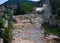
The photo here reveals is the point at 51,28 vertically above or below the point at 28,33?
above

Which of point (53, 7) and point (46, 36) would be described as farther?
point (53, 7)

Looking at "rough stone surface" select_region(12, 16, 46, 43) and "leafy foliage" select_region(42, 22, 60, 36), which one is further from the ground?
"leafy foliage" select_region(42, 22, 60, 36)

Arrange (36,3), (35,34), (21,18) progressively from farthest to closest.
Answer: (36,3), (21,18), (35,34)

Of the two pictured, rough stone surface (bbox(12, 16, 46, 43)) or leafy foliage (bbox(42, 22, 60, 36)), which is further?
leafy foliage (bbox(42, 22, 60, 36))

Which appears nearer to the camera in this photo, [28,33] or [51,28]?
[28,33]

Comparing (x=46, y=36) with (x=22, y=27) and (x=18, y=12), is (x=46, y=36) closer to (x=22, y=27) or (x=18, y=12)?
(x=22, y=27)

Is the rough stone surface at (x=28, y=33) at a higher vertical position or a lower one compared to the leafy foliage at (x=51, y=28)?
lower

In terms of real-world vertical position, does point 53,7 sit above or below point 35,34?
above

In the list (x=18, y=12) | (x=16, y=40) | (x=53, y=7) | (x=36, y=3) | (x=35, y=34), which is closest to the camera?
(x=16, y=40)

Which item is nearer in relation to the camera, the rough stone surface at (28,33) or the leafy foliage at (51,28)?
the rough stone surface at (28,33)

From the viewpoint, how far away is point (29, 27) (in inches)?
423

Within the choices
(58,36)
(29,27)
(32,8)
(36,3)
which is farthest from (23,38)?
(36,3)

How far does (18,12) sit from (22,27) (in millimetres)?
3782

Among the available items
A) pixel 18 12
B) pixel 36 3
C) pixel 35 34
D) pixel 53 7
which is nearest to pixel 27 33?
pixel 35 34
